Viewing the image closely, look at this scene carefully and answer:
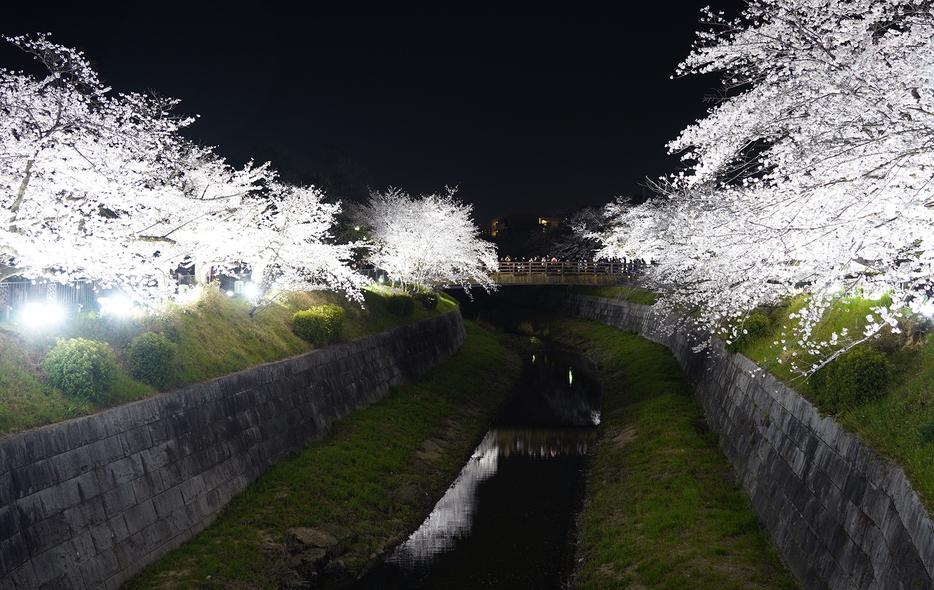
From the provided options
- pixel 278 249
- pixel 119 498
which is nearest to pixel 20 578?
pixel 119 498

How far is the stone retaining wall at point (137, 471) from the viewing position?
28.0 ft

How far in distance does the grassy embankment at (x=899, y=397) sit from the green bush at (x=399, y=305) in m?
18.4

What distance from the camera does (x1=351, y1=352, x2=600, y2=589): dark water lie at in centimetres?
1230

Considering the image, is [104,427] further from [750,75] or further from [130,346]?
[750,75]

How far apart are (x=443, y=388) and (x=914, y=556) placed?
2047cm

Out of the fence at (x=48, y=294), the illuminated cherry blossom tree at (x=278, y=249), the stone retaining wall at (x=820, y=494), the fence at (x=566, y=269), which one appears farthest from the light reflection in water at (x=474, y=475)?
the fence at (x=566, y=269)

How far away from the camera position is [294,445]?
52.8ft

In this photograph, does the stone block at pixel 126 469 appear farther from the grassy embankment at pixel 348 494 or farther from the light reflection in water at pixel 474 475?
the light reflection in water at pixel 474 475

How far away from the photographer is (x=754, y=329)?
17.0m

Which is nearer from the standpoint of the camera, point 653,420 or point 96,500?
point 96,500

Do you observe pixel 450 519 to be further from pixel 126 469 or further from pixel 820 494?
pixel 820 494

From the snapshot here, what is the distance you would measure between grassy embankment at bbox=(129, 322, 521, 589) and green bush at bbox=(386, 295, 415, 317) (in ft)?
15.8

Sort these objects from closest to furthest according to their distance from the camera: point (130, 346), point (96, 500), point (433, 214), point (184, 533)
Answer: point (96, 500)
point (184, 533)
point (130, 346)
point (433, 214)

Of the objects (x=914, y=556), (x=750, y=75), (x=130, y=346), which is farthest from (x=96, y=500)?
(x=750, y=75)
